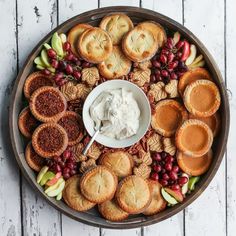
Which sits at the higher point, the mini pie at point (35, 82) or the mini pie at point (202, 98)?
the mini pie at point (35, 82)

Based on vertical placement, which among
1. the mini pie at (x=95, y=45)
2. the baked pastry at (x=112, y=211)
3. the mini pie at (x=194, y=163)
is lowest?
the baked pastry at (x=112, y=211)

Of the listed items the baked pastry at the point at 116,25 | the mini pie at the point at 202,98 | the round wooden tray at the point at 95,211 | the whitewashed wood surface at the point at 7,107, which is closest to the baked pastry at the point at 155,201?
the round wooden tray at the point at 95,211

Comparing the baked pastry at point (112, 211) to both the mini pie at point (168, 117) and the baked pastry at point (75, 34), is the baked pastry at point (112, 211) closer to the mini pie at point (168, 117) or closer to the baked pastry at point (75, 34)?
the mini pie at point (168, 117)

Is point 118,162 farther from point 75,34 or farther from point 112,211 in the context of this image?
point 75,34

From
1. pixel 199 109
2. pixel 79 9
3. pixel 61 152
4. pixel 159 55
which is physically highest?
pixel 79 9

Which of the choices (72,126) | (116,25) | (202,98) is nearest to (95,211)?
(72,126)

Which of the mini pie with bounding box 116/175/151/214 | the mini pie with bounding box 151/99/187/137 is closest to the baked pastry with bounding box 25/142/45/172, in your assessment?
the mini pie with bounding box 116/175/151/214

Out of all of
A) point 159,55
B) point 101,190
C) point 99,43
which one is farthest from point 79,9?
point 101,190

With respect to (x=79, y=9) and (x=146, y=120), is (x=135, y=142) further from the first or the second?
(x=79, y=9)
